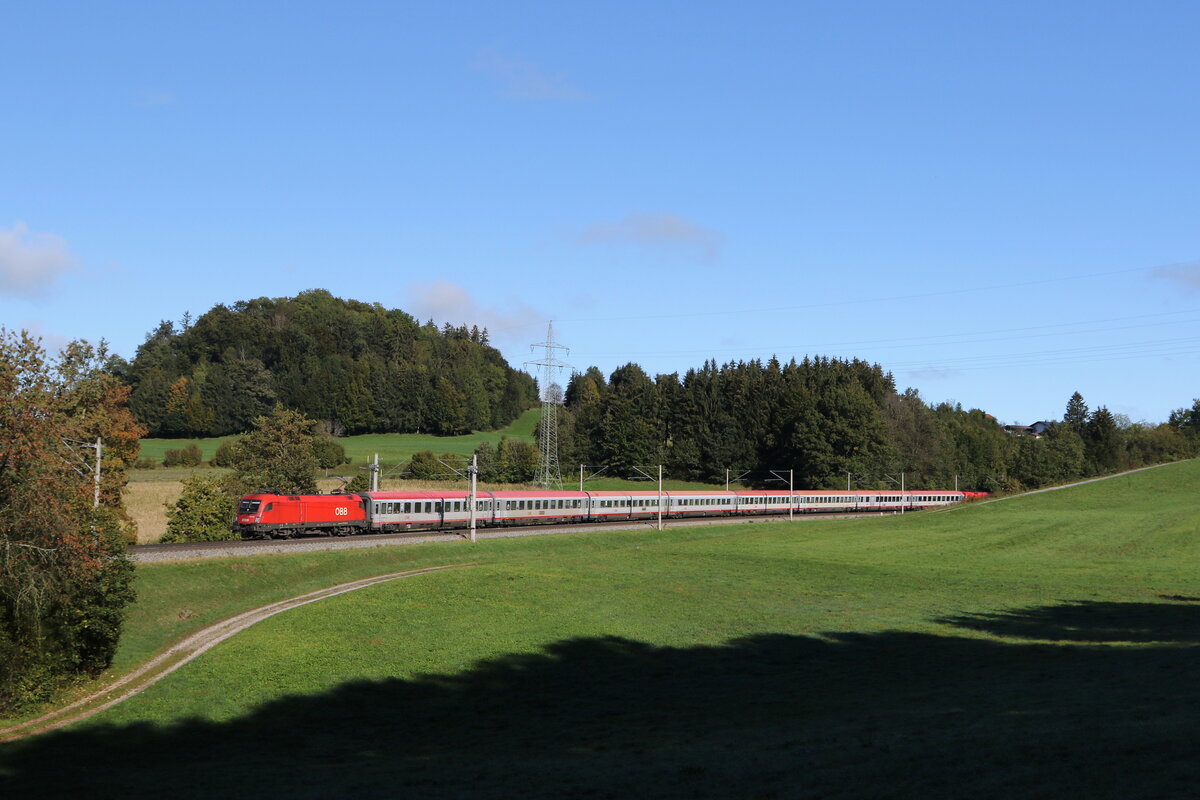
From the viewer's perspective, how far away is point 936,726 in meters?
18.7

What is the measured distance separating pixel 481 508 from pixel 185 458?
2787 inches

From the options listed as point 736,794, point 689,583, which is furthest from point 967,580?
point 736,794

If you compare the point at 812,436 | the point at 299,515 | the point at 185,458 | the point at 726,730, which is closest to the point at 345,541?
the point at 299,515

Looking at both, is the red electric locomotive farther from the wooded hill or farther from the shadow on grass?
the wooded hill

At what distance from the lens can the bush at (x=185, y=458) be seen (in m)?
128

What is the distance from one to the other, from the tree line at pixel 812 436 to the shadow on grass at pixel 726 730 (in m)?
107

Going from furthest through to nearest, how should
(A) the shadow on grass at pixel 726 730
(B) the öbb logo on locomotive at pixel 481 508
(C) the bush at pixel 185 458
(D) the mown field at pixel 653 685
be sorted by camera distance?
(C) the bush at pixel 185 458 < (B) the öbb logo on locomotive at pixel 481 508 < (D) the mown field at pixel 653 685 < (A) the shadow on grass at pixel 726 730

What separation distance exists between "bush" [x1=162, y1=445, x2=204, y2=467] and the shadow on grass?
107 metres

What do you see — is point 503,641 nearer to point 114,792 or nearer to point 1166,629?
point 114,792

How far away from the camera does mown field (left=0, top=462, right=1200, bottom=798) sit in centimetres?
1647

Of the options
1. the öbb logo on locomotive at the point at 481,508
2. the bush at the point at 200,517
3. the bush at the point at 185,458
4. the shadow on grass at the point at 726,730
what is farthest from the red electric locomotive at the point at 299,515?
the bush at the point at 185,458

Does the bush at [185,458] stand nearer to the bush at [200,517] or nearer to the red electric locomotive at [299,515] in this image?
the bush at [200,517]

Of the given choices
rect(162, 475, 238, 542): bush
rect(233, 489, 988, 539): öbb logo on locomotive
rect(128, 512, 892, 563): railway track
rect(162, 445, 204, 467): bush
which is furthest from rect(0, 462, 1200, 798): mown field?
rect(162, 445, 204, 467): bush

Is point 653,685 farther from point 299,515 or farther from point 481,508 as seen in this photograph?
point 481,508
